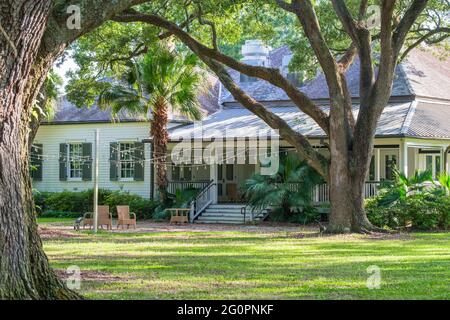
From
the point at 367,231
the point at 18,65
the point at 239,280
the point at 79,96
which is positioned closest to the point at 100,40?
the point at 79,96

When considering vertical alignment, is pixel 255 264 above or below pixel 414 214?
below

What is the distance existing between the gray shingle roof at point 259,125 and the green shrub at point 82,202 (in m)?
3.06

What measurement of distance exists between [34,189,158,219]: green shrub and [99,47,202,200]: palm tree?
5.48ft

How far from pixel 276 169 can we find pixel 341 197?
624 cm

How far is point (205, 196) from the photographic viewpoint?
106 feet

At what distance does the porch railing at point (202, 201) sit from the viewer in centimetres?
3144

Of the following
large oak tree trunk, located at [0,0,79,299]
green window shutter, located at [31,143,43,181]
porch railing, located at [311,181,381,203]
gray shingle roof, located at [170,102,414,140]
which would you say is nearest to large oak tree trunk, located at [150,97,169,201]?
gray shingle roof, located at [170,102,414,140]

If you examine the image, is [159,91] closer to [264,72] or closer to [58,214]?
[264,72]

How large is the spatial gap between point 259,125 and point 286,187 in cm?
427

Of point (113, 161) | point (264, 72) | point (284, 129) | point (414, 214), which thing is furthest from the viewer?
point (113, 161)

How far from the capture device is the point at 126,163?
37219 millimetres

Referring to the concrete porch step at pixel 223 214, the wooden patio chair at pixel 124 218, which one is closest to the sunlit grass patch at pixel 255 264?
the wooden patio chair at pixel 124 218

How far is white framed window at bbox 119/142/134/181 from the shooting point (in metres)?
36.9

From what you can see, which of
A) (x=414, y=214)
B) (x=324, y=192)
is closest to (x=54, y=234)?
(x=324, y=192)
